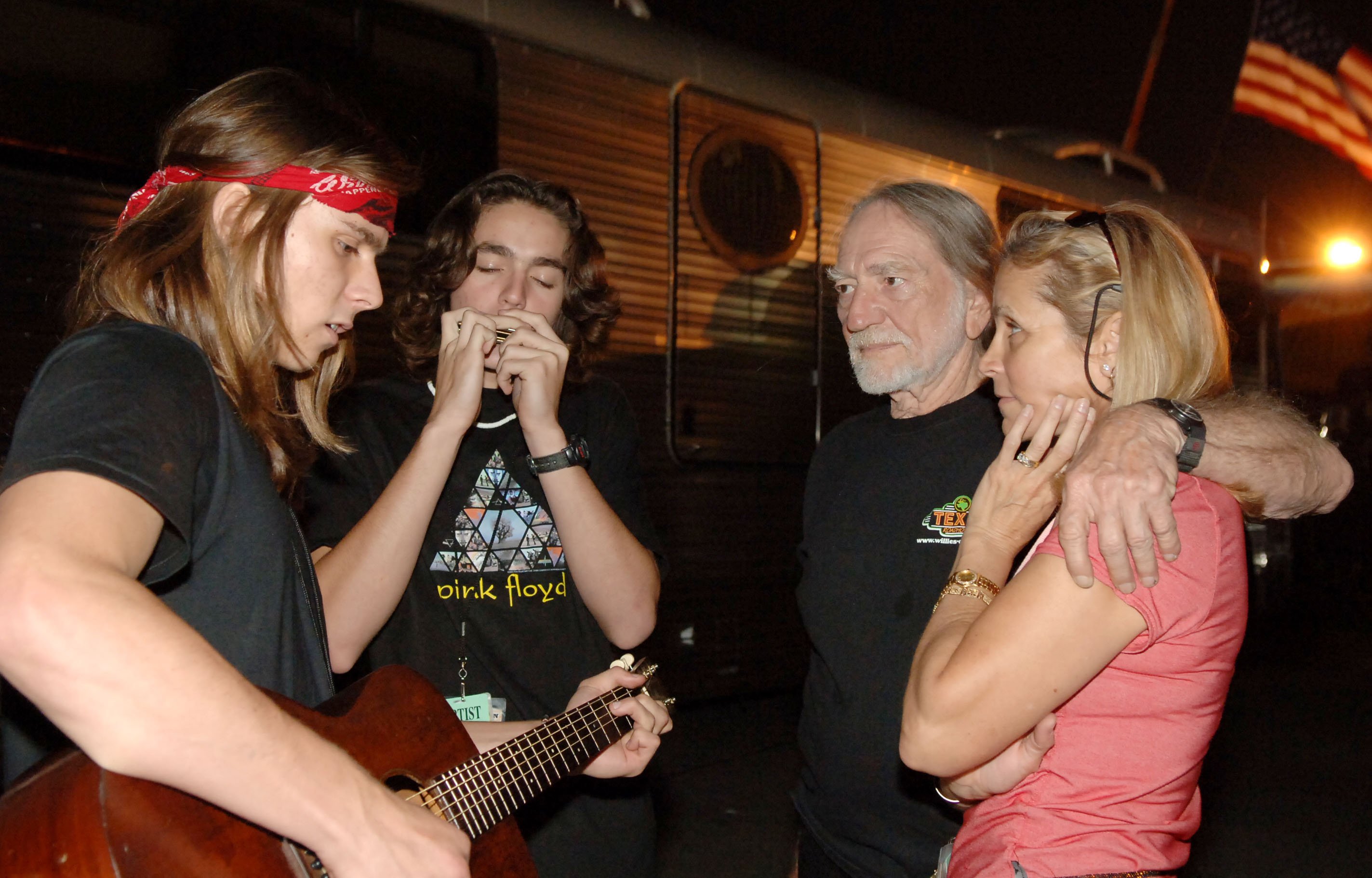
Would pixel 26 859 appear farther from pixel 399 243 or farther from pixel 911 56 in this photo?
pixel 911 56

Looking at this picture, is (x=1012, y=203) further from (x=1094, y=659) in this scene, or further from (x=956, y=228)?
(x=1094, y=659)

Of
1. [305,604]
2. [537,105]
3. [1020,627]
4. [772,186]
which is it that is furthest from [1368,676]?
[305,604]

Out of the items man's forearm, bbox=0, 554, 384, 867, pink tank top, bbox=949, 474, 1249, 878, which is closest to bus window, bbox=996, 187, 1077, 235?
pink tank top, bbox=949, 474, 1249, 878

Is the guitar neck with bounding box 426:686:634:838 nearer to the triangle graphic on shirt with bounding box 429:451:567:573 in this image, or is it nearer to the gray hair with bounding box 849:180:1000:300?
the triangle graphic on shirt with bounding box 429:451:567:573

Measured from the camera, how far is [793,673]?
16.1 feet

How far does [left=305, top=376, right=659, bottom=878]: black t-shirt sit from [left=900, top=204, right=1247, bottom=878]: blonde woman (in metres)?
0.86

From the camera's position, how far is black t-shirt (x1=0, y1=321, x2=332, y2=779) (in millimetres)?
1111

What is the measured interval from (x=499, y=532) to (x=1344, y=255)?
34.0ft

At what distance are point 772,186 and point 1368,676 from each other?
6671 mm

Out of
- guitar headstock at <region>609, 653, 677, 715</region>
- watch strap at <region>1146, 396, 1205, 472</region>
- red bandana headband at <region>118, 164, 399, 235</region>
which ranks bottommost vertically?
guitar headstock at <region>609, 653, 677, 715</region>

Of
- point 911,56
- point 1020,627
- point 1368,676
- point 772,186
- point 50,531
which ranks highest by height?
point 911,56

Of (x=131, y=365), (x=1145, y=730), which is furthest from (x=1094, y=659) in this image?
(x=131, y=365)

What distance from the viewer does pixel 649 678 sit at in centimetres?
223

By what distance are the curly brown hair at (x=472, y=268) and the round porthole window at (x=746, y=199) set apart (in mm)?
1979
